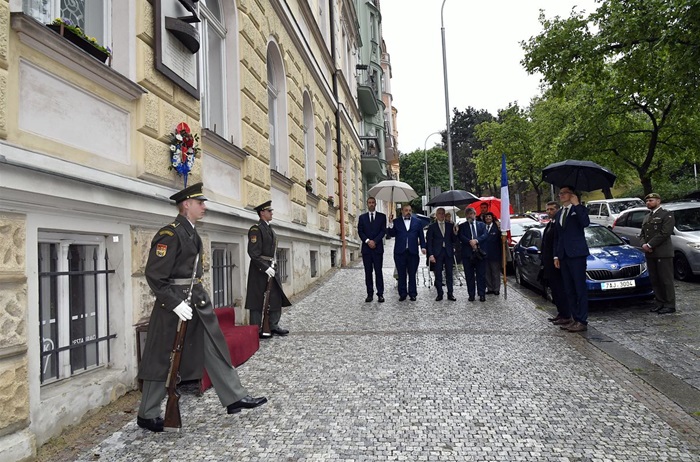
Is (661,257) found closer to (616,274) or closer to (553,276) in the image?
(616,274)

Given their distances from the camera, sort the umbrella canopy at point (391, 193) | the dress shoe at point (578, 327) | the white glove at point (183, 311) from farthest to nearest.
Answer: the umbrella canopy at point (391, 193), the dress shoe at point (578, 327), the white glove at point (183, 311)

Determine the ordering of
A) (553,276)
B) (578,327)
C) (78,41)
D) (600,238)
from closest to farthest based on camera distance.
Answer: (78,41) → (578,327) → (553,276) → (600,238)

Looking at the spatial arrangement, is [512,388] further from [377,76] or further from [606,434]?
[377,76]

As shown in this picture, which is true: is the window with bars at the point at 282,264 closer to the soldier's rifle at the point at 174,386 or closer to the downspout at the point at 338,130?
the soldier's rifle at the point at 174,386

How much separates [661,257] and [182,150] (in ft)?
23.0

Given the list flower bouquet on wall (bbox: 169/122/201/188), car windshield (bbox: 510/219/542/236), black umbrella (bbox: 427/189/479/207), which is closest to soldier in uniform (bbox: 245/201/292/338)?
flower bouquet on wall (bbox: 169/122/201/188)

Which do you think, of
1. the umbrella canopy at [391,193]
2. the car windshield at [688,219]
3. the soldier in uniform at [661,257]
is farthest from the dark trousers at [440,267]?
the car windshield at [688,219]

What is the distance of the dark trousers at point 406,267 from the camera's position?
9874mm

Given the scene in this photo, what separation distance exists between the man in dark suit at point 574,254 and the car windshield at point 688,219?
5.68 metres

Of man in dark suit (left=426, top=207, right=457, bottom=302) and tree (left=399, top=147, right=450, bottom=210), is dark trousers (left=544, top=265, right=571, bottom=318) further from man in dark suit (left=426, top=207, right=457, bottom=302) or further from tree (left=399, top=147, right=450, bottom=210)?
tree (left=399, top=147, right=450, bottom=210)

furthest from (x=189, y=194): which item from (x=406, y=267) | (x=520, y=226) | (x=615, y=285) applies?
(x=520, y=226)

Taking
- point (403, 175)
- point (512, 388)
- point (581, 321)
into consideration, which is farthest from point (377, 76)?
point (403, 175)

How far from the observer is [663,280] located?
807 cm

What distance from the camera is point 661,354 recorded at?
229 inches
